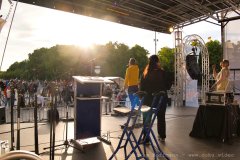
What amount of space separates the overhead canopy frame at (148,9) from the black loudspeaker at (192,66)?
1796 mm

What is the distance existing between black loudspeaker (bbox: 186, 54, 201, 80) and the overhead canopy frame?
1.80 m

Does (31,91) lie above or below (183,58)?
below

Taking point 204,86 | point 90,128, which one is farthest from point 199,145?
point 204,86

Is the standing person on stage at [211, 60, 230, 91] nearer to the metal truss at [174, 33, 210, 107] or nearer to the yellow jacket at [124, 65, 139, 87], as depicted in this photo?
the yellow jacket at [124, 65, 139, 87]

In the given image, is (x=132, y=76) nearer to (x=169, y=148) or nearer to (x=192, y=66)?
(x=169, y=148)

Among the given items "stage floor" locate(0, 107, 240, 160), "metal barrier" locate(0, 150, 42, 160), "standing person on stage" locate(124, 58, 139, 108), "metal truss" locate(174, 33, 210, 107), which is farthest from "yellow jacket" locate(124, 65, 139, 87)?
"metal truss" locate(174, 33, 210, 107)

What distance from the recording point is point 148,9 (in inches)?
400

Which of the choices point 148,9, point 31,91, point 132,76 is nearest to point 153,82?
point 132,76

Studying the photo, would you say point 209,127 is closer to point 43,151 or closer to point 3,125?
point 43,151

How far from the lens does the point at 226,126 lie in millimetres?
5215

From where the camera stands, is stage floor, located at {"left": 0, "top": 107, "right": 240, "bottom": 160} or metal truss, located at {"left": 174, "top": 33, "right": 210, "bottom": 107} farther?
metal truss, located at {"left": 174, "top": 33, "right": 210, "bottom": 107}

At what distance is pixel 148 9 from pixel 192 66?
13.4ft

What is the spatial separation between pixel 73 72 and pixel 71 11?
4558mm

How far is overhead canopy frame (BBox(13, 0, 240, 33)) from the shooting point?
8.66 m
